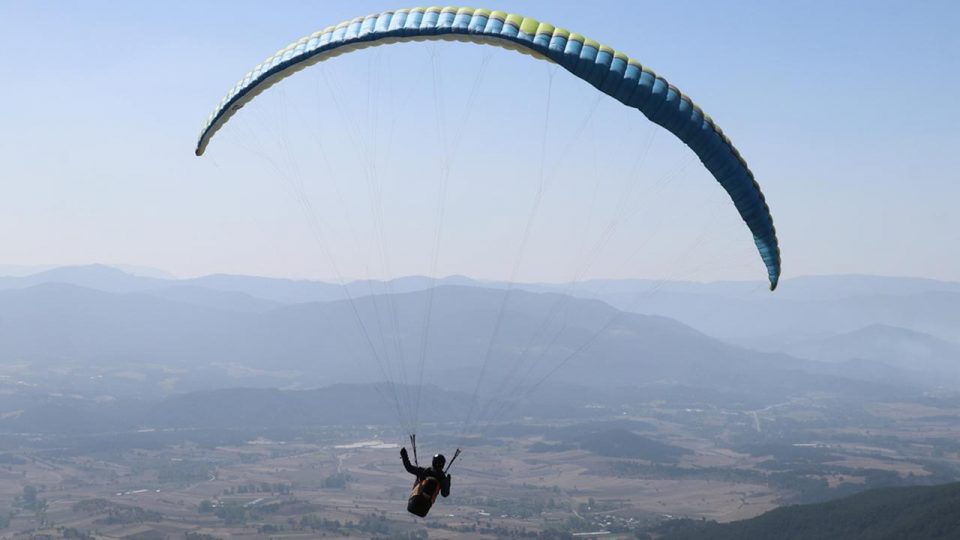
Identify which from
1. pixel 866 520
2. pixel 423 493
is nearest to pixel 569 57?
pixel 423 493

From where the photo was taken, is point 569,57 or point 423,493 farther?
point 423,493

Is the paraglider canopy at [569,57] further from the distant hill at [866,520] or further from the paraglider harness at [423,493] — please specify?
the distant hill at [866,520]

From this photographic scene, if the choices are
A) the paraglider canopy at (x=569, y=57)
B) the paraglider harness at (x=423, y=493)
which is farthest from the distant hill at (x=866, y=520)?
the paraglider harness at (x=423, y=493)

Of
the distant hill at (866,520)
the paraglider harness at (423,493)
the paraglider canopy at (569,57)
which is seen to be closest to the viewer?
the paraglider canopy at (569,57)

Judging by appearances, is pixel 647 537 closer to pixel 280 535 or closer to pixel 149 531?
pixel 280 535

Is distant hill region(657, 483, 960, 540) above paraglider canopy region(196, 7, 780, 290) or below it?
below

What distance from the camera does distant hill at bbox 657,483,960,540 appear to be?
427 feet

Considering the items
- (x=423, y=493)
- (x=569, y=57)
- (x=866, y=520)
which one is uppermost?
(x=569, y=57)

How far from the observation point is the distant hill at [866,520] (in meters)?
130

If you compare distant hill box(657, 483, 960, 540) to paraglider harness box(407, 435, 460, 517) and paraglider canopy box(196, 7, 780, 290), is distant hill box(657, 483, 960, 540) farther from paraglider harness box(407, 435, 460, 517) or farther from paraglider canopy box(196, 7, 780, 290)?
paraglider harness box(407, 435, 460, 517)

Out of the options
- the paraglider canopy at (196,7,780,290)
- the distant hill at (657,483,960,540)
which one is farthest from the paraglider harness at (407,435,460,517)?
the distant hill at (657,483,960,540)

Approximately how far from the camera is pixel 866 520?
146 meters

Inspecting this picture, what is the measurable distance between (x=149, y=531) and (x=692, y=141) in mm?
189879

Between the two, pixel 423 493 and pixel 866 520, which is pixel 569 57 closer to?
pixel 423 493
